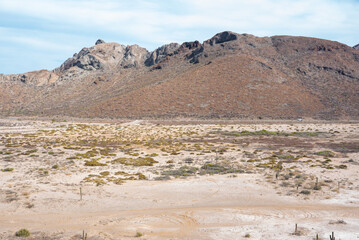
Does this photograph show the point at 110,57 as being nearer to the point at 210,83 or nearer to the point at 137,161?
the point at 210,83

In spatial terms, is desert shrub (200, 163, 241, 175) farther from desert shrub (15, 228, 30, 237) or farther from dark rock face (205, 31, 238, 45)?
dark rock face (205, 31, 238, 45)

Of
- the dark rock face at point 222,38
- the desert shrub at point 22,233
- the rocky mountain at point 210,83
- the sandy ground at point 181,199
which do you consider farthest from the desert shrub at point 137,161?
the dark rock face at point 222,38

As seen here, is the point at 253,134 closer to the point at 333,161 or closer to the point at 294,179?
the point at 333,161

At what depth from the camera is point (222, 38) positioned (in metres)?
140

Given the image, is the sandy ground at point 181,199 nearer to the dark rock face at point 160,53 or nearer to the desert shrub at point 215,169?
the desert shrub at point 215,169

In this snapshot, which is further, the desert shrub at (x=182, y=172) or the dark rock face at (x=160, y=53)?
the dark rock face at (x=160, y=53)

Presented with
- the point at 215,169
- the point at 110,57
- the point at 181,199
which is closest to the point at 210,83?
the point at 110,57

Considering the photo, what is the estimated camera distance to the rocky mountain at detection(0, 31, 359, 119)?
9312 centimetres

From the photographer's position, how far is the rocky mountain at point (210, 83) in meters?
93.1

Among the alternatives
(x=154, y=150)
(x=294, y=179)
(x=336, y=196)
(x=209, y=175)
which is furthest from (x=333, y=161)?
(x=154, y=150)

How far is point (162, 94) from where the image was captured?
10200cm

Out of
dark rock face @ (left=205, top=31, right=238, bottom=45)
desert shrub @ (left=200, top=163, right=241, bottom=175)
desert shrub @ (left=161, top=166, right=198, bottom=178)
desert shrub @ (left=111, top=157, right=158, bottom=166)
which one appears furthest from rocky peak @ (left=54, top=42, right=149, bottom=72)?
desert shrub @ (left=161, top=166, right=198, bottom=178)

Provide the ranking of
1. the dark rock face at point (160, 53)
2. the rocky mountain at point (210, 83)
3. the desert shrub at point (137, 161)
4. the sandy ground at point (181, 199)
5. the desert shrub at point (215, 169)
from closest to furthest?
the sandy ground at point (181, 199), the desert shrub at point (215, 169), the desert shrub at point (137, 161), the rocky mountain at point (210, 83), the dark rock face at point (160, 53)

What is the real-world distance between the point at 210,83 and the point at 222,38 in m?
44.0
